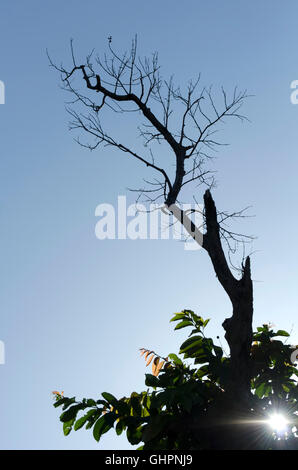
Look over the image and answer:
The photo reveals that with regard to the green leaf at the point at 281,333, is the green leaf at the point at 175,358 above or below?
below

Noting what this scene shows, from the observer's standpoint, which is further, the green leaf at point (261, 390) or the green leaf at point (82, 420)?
the green leaf at point (261, 390)

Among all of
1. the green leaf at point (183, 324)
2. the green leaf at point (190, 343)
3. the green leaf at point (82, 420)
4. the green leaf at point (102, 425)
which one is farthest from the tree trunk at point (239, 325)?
the green leaf at point (82, 420)

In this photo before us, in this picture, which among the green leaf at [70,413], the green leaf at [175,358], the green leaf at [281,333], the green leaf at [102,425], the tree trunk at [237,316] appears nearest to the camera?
the green leaf at [102,425]

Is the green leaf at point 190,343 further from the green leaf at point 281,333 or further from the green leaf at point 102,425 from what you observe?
the green leaf at point 102,425

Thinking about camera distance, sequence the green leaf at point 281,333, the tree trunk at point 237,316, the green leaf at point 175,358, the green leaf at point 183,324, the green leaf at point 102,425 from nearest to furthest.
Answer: the green leaf at point 102,425 < the tree trunk at point 237,316 < the green leaf at point 175,358 < the green leaf at point 183,324 < the green leaf at point 281,333

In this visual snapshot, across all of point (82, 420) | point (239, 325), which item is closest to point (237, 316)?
point (239, 325)

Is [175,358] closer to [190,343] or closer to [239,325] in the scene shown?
[190,343]

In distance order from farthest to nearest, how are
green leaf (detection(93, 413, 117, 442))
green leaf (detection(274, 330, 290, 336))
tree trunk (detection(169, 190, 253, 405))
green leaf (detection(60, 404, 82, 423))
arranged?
1. green leaf (detection(274, 330, 290, 336))
2. tree trunk (detection(169, 190, 253, 405))
3. green leaf (detection(60, 404, 82, 423))
4. green leaf (detection(93, 413, 117, 442))

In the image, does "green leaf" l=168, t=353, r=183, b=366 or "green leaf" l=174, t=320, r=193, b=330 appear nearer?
"green leaf" l=168, t=353, r=183, b=366

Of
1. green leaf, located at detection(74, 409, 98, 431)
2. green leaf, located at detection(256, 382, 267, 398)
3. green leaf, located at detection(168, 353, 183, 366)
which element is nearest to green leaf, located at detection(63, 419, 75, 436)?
green leaf, located at detection(74, 409, 98, 431)

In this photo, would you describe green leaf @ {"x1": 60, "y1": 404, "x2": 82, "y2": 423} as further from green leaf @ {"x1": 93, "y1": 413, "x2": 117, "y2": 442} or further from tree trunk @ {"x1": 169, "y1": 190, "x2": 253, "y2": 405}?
tree trunk @ {"x1": 169, "y1": 190, "x2": 253, "y2": 405}

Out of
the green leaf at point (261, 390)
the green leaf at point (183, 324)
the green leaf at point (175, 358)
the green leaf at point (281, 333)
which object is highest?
the green leaf at point (183, 324)
